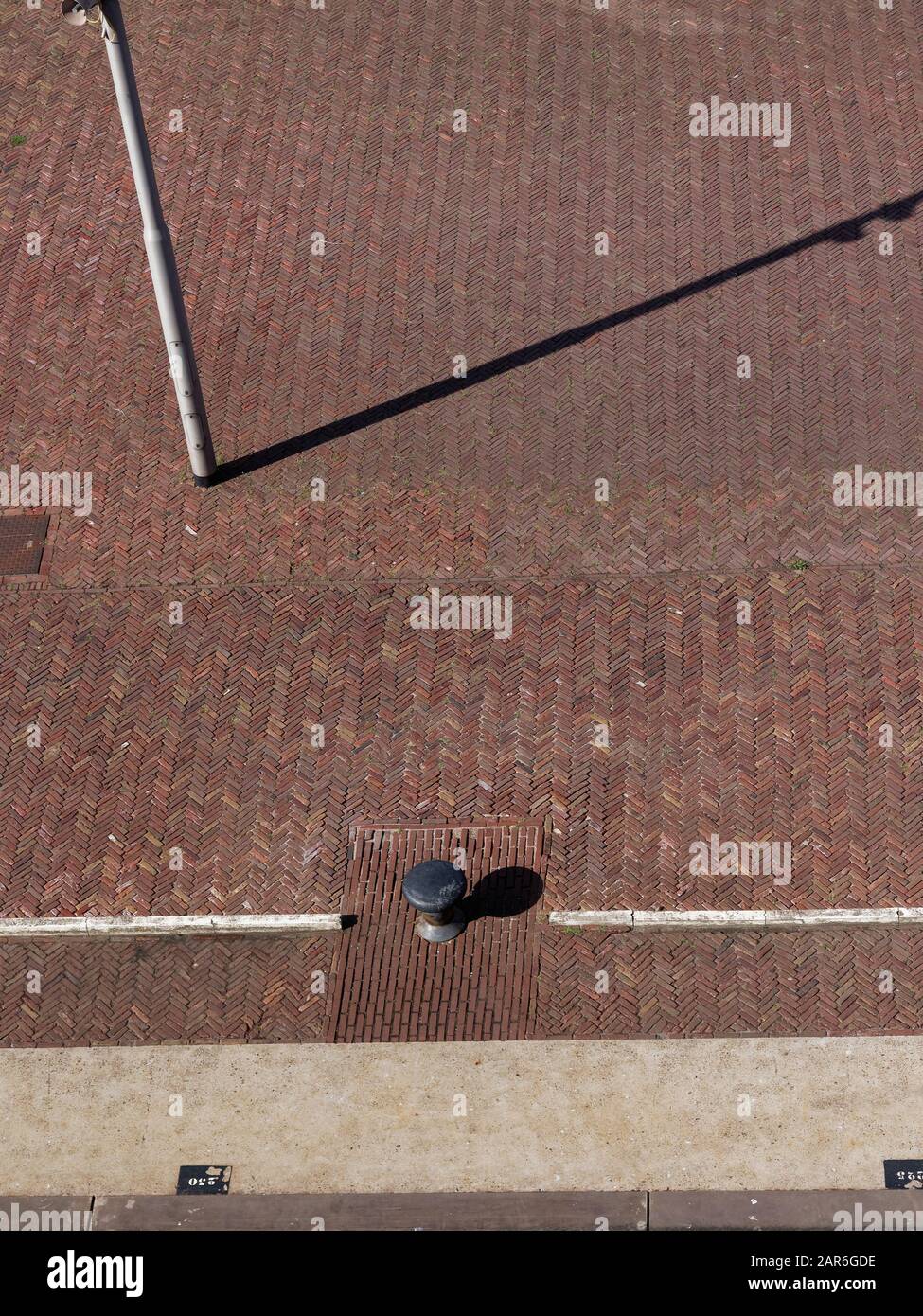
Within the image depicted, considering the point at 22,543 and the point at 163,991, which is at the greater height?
the point at 22,543

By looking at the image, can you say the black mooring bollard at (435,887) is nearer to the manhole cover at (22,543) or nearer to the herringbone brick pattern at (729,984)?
the herringbone brick pattern at (729,984)

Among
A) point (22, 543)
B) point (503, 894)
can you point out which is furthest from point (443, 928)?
point (22, 543)

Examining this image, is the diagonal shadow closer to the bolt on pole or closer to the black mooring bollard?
the bolt on pole

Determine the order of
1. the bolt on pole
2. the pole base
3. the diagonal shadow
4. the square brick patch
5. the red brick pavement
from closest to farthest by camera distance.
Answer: the square brick patch, the bolt on pole, the pole base, the red brick pavement, the diagonal shadow

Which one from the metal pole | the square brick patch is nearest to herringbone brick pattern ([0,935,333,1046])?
the square brick patch

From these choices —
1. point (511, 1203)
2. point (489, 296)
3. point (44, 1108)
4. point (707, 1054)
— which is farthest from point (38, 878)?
point (489, 296)

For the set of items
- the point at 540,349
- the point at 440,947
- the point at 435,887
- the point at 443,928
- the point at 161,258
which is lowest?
the point at 440,947

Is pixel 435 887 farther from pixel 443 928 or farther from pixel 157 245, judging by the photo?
pixel 157 245
